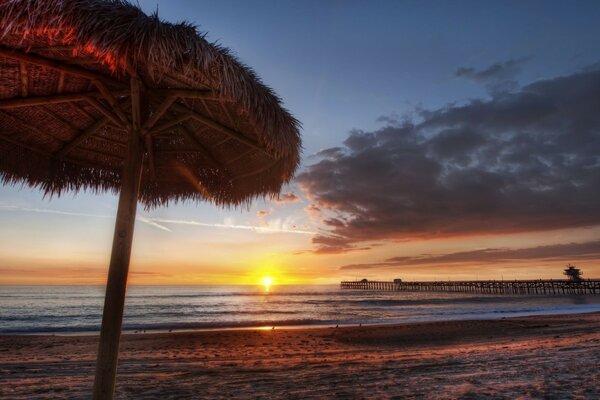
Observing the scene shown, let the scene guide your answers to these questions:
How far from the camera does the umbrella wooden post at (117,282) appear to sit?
2953mm

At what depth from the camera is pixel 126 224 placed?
3.14 meters

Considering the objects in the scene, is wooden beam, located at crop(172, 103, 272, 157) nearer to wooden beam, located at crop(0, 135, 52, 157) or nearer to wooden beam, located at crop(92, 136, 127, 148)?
wooden beam, located at crop(92, 136, 127, 148)

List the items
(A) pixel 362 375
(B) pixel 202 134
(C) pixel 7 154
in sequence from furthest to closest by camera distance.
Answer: (A) pixel 362 375, (B) pixel 202 134, (C) pixel 7 154

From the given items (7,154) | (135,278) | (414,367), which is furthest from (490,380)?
(135,278)

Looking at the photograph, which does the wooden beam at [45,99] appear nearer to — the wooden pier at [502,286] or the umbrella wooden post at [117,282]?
the umbrella wooden post at [117,282]

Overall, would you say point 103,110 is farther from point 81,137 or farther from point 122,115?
point 81,137

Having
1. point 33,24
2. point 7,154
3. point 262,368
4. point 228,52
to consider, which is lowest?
point 262,368

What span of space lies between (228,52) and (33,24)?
4.52 feet

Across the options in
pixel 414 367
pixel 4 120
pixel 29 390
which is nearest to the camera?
pixel 4 120

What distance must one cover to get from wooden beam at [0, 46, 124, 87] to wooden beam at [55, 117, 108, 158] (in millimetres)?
876

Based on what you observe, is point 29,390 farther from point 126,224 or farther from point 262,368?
point 126,224

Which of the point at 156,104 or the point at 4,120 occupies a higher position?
the point at 156,104

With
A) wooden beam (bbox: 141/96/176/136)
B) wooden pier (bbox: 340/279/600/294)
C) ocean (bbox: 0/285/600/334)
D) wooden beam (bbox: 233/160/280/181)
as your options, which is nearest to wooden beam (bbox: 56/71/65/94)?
wooden beam (bbox: 141/96/176/136)

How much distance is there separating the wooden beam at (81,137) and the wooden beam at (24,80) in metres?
0.68
